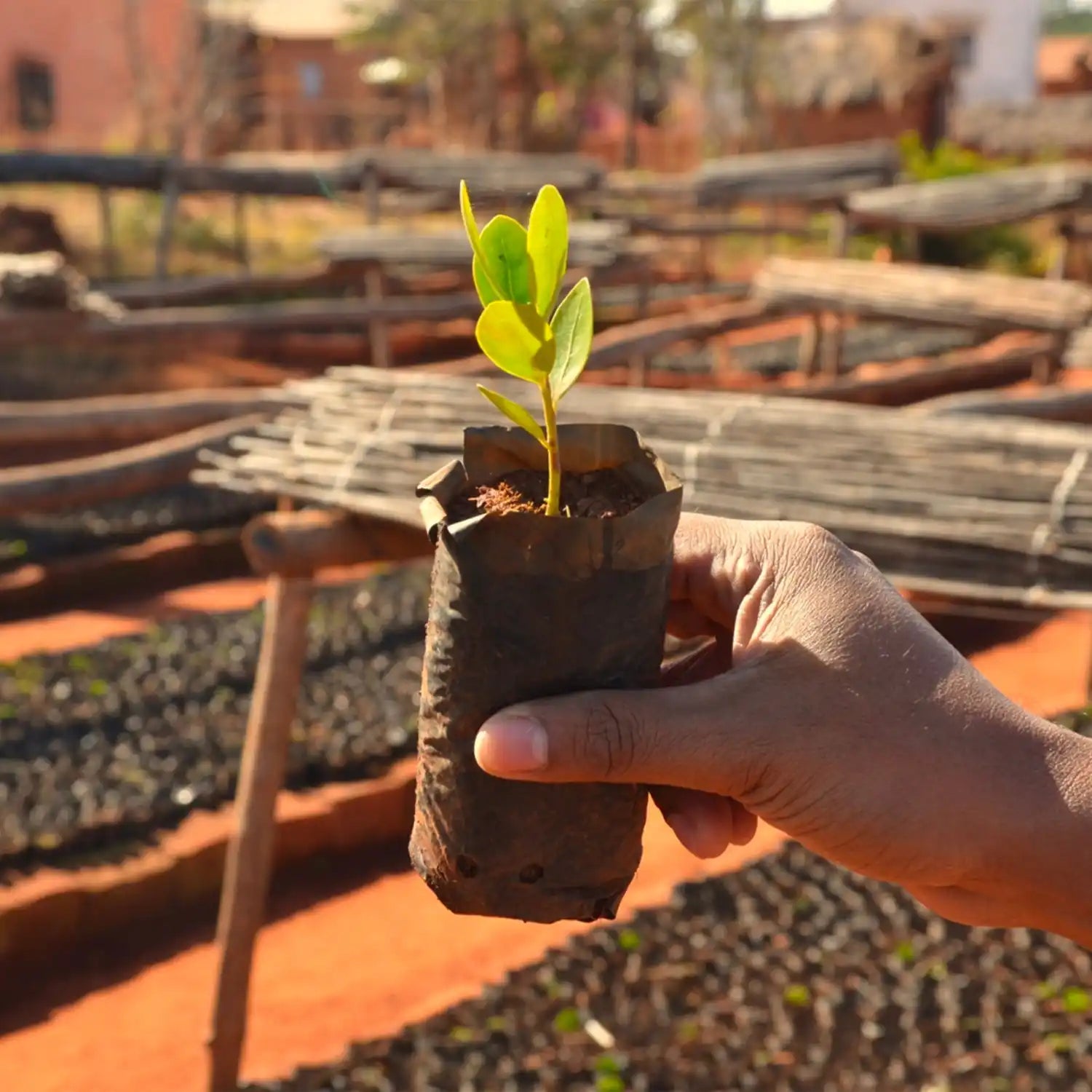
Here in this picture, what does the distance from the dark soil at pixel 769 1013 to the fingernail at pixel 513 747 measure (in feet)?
8.12

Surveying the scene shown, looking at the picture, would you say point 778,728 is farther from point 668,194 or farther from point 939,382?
point 668,194

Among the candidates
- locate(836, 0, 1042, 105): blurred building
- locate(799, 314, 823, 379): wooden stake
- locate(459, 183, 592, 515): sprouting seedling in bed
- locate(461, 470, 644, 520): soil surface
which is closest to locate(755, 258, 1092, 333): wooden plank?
locate(799, 314, 823, 379): wooden stake

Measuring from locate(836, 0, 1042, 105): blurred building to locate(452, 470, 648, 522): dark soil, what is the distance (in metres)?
31.5

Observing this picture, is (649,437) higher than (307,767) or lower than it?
higher

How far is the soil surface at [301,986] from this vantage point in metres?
4.00

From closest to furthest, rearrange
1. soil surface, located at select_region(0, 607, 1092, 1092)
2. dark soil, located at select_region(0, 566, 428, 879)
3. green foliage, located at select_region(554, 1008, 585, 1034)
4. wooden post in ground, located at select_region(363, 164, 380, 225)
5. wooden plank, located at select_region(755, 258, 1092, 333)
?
1. green foliage, located at select_region(554, 1008, 585, 1034)
2. soil surface, located at select_region(0, 607, 1092, 1092)
3. dark soil, located at select_region(0, 566, 428, 879)
4. wooden plank, located at select_region(755, 258, 1092, 333)
5. wooden post in ground, located at select_region(363, 164, 380, 225)

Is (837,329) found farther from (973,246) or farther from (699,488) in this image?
(699,488)

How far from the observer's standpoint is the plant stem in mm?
1164

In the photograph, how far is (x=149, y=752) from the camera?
5.46 metres

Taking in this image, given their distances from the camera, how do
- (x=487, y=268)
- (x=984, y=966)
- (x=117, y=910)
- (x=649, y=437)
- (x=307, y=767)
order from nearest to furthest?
1. (x=487, y=268)
2. (x=649, y=437)
3. (x=984, y=966)
4. (x=117, y=910)
5. (x=307, y=767)

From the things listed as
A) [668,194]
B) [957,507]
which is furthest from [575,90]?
[957,507]

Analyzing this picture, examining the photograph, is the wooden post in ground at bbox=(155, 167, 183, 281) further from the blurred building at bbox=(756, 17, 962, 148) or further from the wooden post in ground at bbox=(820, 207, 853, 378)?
the blurred building at bbox=(756, 17, 962, 148)

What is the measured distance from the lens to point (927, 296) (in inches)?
363

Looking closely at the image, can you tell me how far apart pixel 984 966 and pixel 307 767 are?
2.65 metres
